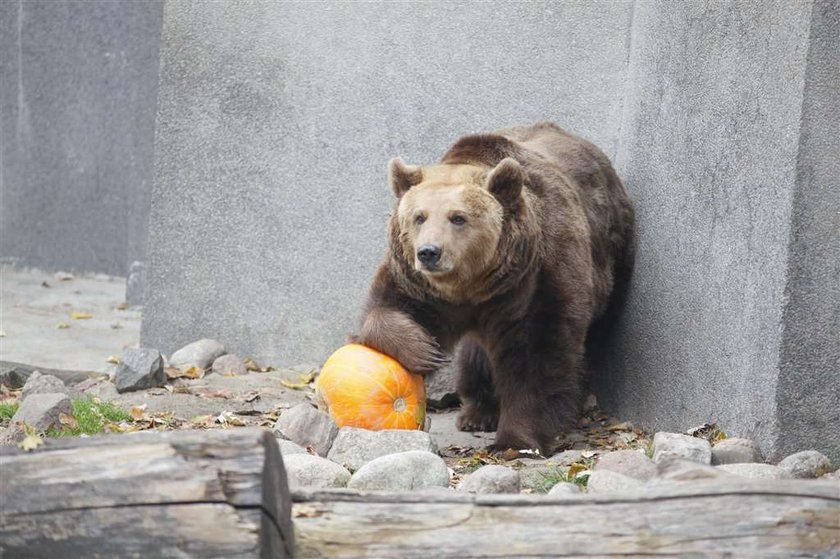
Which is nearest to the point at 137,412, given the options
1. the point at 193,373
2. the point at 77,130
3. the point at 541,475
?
the point at 193,373

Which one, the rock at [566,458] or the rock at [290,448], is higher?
the rock at [290,448]

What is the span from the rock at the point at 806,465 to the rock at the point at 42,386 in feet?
11.6

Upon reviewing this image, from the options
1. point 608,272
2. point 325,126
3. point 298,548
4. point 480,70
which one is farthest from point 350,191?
point 298,548

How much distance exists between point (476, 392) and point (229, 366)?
1.54 metres

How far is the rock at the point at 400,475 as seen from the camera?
4457mm

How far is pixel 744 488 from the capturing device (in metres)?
2.88

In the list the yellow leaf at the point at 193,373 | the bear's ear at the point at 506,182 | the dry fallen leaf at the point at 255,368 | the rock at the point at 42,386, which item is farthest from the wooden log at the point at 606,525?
the dry fallen leaf at the point at 255,368

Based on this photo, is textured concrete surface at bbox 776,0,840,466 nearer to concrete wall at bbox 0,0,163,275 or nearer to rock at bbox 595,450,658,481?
rock at bbox 595,450,658,481

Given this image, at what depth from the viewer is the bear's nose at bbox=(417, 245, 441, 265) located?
528 centimetres

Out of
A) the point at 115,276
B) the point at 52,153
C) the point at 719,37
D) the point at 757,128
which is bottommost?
the point at 115,276

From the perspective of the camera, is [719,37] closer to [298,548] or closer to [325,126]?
[325,126]

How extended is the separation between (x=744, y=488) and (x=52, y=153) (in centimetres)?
945

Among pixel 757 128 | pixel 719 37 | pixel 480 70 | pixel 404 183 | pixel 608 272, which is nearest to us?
pixel 757 128

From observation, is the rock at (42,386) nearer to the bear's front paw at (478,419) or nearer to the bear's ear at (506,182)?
the bear's front paw at (478,419)
